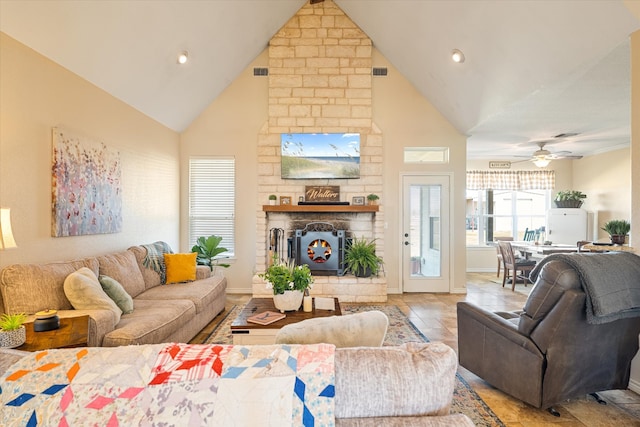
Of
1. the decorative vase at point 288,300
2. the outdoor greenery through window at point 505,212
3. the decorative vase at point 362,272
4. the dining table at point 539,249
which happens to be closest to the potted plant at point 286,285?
the decorative vase at point 288,300

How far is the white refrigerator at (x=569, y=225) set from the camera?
24.3 ft

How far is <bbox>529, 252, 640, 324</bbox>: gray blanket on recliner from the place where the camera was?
2236 mm

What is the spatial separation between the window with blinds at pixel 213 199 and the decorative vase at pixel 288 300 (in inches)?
124

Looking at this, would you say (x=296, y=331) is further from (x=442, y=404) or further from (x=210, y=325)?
(x=210, y=325)

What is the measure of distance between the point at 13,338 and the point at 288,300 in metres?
1.83

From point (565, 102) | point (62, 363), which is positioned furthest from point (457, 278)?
point (62, 363)

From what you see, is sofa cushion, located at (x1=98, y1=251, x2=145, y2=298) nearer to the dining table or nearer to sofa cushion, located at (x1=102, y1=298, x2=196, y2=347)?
sofa cushion, located at (x1=102, y1=298, x2=196, y2=347)

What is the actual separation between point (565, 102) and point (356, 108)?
114 inches

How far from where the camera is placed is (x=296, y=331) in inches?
59.2

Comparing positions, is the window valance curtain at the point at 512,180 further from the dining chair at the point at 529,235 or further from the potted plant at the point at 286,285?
the potted plant at the point at 286,285

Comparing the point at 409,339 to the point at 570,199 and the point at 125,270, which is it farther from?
the point at 570,199

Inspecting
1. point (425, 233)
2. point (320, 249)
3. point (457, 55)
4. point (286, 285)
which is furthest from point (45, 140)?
point (425, 233)

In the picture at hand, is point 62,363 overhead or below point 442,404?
overhead

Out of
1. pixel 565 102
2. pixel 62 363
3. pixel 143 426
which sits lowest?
pixel 143 426
